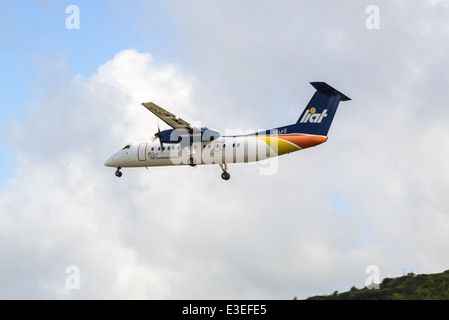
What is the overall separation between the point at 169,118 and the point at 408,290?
2241 centimetres

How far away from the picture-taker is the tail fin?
1961 inches

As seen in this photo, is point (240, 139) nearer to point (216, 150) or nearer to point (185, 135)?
point (216, 150)

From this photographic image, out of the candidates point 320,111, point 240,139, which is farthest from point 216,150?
point 320,111

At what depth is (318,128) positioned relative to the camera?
49812 mm

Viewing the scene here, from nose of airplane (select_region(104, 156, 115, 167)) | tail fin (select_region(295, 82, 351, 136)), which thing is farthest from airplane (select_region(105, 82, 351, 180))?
nose of airplane (select_region(104, 156, 115, 167))

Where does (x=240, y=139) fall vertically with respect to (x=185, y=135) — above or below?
below

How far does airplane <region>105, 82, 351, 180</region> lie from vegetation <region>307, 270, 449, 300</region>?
11.6m

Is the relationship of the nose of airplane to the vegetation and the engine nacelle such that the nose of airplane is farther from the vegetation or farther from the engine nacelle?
the vegetation

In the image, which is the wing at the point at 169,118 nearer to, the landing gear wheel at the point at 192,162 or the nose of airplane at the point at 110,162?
the landing gear wheel at the point at 192,162

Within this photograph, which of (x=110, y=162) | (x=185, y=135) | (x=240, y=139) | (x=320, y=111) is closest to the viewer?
(x=320, y=111)

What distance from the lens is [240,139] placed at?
50969mm
